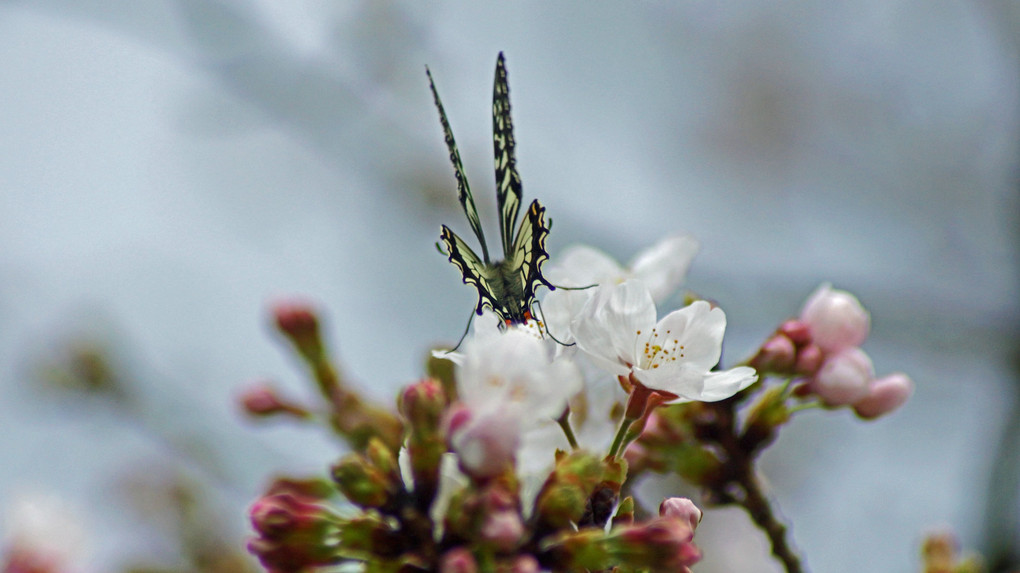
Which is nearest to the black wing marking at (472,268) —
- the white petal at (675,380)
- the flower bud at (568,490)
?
the white petal at (675,380)

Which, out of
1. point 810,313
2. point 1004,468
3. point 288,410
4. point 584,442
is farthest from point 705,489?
point 1004,468

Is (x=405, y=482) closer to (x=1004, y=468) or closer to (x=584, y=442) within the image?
(x=584, y=442)

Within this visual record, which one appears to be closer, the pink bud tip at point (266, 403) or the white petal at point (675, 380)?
the white petal at point (675, 380)

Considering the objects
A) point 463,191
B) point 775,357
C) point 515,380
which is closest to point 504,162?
point 463,191

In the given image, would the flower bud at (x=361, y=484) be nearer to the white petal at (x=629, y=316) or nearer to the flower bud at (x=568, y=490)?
the flower bud at (x=568, y=490)

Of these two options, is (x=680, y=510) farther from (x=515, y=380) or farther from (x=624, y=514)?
(x=515, y=380)

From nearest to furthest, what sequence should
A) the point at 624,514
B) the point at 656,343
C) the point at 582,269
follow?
the point at 624,514 → the point at 656,343 → the point at 582,269

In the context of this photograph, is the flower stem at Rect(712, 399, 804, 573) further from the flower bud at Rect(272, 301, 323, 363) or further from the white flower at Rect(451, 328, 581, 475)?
the flower bud at Rect(272, 301, 323, 363)
